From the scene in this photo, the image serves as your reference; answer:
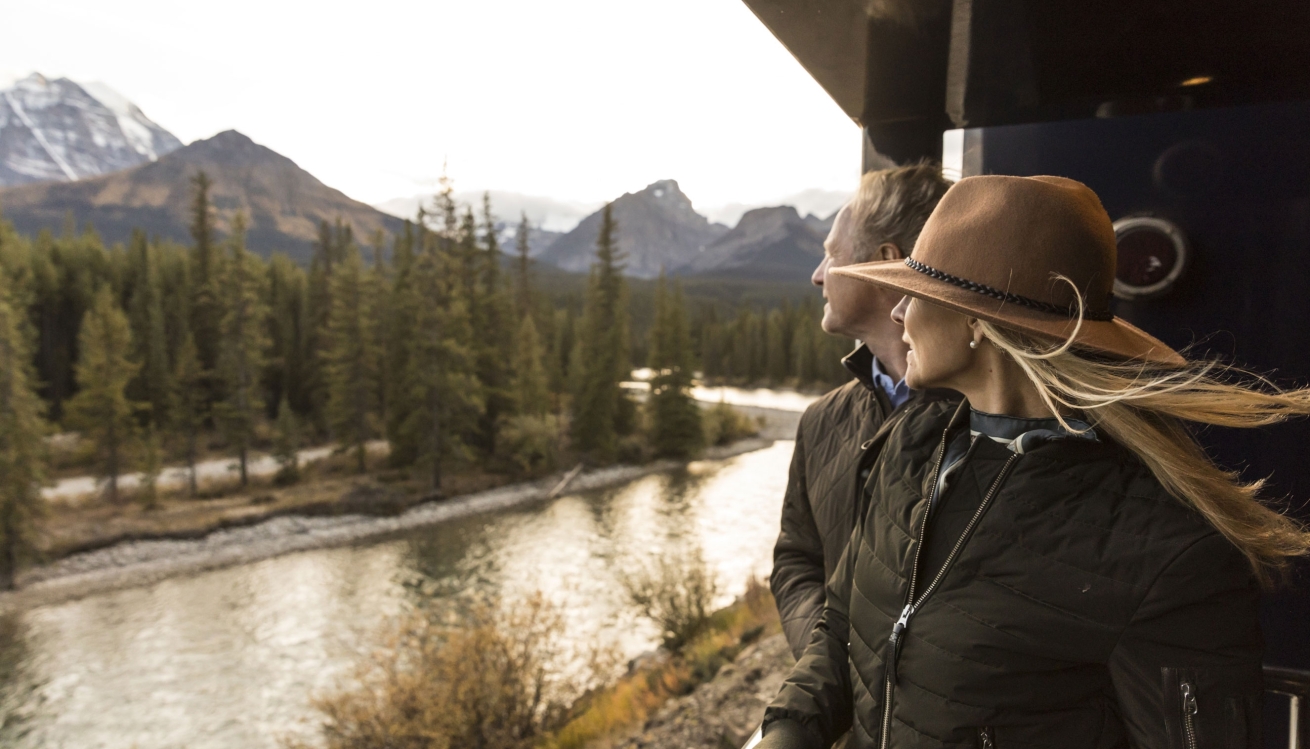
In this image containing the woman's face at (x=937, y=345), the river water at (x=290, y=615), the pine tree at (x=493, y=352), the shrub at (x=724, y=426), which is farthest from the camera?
the shrub at (x=724, y=426)

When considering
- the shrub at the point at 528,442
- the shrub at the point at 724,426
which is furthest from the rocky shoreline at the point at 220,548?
the shrub at the point at 724,426

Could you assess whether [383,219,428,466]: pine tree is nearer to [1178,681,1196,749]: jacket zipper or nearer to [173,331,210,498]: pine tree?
[173,331,210,498]: pine tree

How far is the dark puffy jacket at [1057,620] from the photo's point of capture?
84 cm

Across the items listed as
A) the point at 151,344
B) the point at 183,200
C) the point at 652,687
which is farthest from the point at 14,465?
the point at 183,200

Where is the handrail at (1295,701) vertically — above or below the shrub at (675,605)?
above

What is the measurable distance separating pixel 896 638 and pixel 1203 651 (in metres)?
0.36

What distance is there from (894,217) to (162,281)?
4279 centimetres

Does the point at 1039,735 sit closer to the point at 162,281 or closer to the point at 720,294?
the point at 162,281

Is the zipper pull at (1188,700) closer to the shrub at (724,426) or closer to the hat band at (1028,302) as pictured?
the hat band at (1028,302)

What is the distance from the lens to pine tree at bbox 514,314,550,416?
29750 millimetres

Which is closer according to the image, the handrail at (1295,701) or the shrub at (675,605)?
the handrail at (1295,701)

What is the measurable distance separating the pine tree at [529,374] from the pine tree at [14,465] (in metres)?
14.7

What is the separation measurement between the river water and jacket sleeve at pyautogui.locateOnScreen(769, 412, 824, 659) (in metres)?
8.68

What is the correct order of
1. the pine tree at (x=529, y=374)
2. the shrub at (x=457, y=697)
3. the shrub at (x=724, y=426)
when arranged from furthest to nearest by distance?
the shrub at (x=724, y=426), the pine tree at (x=529, y=374), the shrub at (x=457, y=697)
